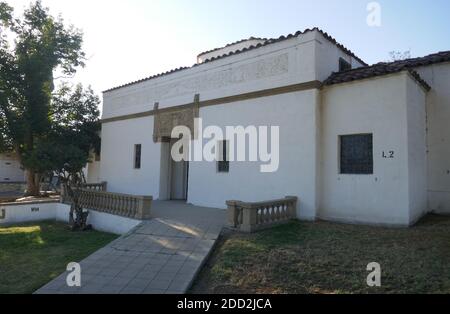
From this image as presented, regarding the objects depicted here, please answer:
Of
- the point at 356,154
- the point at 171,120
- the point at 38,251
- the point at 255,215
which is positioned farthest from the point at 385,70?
the point at 38,251

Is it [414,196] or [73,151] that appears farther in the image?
[73,151]

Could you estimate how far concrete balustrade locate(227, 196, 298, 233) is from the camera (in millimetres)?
7512

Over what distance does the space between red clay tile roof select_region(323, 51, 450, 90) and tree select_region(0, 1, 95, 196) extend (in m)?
10.3

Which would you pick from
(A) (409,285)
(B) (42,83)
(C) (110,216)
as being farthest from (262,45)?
(B) (42,83)

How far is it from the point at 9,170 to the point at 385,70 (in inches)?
1262

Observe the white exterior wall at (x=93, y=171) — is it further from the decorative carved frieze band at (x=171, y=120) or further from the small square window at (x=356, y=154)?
the small square window at (x=356, y=154)

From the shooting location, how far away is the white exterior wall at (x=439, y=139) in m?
8.98

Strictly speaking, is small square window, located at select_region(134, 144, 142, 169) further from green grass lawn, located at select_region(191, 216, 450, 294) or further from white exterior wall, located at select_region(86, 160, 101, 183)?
green grass lawn, located at select_region(191, 216, 450, 294)

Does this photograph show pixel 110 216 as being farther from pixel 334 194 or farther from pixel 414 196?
pixel 414 196

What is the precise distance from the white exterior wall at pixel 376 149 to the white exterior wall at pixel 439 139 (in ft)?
1.37

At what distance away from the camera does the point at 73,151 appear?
35.9 ft

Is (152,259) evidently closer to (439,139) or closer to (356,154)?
(356,154)

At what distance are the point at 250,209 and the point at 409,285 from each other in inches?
141

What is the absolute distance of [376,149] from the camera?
8.19 m
